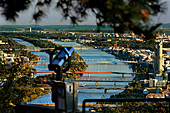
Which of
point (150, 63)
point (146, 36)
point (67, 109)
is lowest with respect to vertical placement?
point (150, 63)

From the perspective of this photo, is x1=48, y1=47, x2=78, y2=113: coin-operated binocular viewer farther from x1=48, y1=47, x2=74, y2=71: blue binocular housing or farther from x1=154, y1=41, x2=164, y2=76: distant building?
x1=154, y1=41, x2=164, y2=76: distant building

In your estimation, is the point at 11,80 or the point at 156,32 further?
the point at 11,80

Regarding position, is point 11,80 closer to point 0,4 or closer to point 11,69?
point 11,69

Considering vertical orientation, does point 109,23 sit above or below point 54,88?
above

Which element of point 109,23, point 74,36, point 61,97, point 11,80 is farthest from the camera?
point 74,36

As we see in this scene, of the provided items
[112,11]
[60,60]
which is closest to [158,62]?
[60,60]

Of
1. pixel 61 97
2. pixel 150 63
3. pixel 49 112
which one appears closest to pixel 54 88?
pixel 61 97

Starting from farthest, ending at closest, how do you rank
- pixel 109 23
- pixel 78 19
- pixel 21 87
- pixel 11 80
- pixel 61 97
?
pixel 21 87 → pixel 11 80 → pixel 61 97 → pixel 78 19 → pixel 109 23
